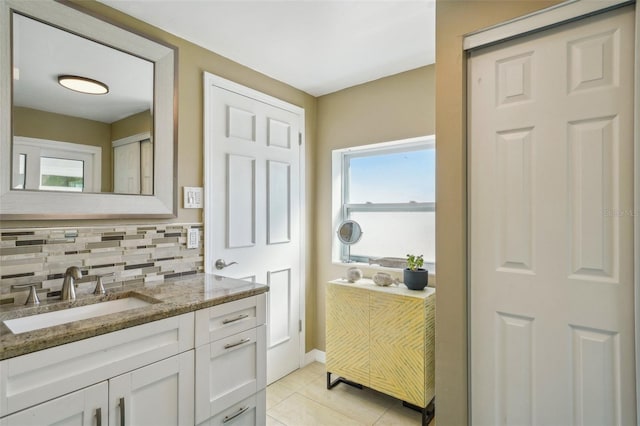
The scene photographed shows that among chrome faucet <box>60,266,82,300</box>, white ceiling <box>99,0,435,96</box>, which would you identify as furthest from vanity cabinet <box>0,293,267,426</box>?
white ceiling <box>99,0,435,96</box>

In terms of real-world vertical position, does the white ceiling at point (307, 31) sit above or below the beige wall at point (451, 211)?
above

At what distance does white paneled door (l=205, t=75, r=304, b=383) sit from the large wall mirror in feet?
1.07

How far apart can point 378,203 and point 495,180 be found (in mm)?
1292

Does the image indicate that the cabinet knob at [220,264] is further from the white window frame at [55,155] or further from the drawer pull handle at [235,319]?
the white window frame at [55,155]

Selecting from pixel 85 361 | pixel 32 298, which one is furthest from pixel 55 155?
pixel 85 361

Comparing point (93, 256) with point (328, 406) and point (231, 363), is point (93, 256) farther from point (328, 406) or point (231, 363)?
point (328, 406)

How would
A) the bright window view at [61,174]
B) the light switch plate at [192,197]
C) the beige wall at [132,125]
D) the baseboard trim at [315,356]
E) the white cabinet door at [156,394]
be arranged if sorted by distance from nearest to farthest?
the white cabinet door at [156,394]
the bright window view at [61,174]
the beige wall at [132,125]
the light switch plate at [192,197]
the baseboard trim at [315,356]

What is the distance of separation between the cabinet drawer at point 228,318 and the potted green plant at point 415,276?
1052mm

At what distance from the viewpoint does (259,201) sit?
97.9 inches

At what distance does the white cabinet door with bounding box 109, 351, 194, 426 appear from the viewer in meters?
1.18

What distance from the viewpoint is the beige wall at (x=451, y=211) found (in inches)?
61.1

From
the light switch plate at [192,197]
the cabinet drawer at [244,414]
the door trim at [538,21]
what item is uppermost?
the door trim at [538,21]

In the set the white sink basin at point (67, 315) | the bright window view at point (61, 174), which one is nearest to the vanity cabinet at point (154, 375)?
the white sink basin at point (67, 315)

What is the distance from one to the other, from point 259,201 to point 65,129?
1230 millimetres
